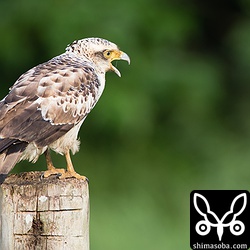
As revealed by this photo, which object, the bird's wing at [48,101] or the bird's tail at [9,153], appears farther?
the bird's wing at [48,101]

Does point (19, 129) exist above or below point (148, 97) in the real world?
below

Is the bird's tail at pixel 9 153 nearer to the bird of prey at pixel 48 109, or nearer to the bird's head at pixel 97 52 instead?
the bird of prey at pixel 48 109

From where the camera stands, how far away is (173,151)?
927 cm

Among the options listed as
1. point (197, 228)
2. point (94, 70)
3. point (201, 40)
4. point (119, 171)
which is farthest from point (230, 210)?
point (201, 40)

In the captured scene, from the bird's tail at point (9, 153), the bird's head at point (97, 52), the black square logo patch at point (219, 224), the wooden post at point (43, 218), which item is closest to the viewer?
the wooden post at point (43, 218)

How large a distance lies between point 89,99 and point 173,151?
404 cm

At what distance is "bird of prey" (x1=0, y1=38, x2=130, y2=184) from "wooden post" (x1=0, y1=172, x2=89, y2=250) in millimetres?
279

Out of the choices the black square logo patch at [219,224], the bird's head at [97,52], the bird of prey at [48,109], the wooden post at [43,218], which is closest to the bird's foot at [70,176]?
the bird of prey at [48,109]

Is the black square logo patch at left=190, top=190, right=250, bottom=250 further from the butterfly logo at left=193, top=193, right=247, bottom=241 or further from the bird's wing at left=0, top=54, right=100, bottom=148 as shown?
the bird's wing at left=0, top=54, right=100, bottom=148

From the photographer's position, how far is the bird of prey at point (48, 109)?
4.79 metres

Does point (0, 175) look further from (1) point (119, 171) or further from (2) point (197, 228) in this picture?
(1) point (119, 171)

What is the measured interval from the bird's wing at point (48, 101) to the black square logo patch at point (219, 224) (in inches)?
50.2

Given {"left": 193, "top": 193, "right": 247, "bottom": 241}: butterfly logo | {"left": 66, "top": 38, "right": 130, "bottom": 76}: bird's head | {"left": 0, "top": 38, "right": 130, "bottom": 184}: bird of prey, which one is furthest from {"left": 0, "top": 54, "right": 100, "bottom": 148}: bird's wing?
{"left": 193, "top": 193, "right": 247, "bottom": 241}: butterfly logo

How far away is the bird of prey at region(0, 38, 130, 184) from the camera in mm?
4789
